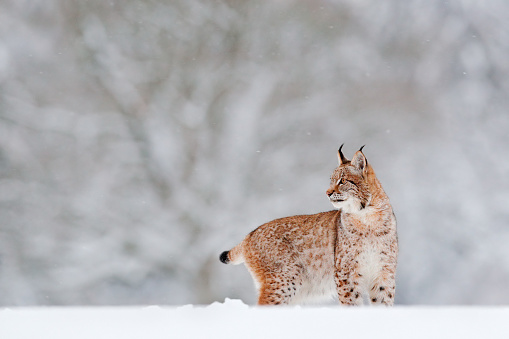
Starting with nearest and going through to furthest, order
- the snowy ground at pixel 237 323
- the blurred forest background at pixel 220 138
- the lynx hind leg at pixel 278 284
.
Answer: the snowy ground at pixel 237 323 < the lynx hind leg at pixel 278 284 < the blurred forest background at pixel 220 138

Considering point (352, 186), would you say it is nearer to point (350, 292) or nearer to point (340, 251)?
point (340, 251)

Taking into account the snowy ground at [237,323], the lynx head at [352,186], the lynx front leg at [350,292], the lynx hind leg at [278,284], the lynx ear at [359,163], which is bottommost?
the snowy ground at [237,323]

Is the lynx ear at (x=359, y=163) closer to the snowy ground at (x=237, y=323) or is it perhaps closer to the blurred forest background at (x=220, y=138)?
the snowy ground at (x=237, y=323)

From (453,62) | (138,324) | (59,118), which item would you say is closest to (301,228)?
(138,324)

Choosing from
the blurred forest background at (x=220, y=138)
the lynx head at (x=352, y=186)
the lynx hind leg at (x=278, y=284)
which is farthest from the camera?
the blurred forest background at (x=220, y=138)

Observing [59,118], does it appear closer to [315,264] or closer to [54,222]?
[54,222]

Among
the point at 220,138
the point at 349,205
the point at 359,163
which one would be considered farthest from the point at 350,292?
the point at 220,138

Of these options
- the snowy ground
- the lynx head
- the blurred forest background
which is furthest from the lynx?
the blurred forest background

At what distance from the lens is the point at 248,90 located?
9.98 m

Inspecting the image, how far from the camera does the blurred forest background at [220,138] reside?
9031 millimetres

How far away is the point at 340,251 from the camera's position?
405cm

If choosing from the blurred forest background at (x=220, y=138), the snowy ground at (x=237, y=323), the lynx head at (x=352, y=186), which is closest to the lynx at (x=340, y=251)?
the lynx head at (x=352, y=186)

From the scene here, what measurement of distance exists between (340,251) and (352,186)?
47 centimetres

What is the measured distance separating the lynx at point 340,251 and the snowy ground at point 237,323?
1.94m
